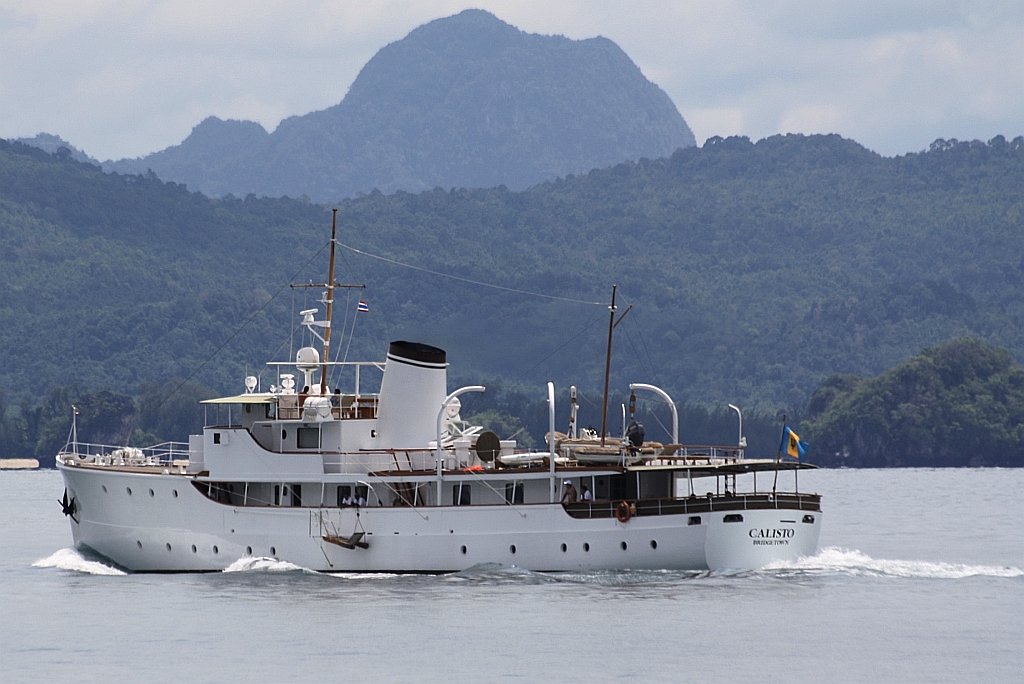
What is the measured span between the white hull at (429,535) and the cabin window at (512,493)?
0.90 metres

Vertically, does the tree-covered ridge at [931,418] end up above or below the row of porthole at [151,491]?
above

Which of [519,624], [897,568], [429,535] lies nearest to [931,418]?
[897,568]

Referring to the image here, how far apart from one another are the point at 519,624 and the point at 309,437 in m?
11.3

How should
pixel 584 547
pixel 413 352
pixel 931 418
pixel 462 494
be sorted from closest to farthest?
pixel 584 547
pixel 462 494
pixel 413 352
pixel 931 418

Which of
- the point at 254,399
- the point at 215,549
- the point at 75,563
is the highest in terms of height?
the point at 254,399

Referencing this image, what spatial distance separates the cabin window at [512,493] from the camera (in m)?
50.7

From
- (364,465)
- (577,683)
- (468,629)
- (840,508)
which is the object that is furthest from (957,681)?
(840,508)

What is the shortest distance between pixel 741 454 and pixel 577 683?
48.3ft

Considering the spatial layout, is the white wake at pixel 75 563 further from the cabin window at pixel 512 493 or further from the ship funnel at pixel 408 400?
the cabin window at pixel 512 493

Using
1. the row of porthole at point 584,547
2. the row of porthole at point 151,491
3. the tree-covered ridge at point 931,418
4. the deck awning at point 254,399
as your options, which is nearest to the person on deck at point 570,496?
the row of porthole at point 584,547

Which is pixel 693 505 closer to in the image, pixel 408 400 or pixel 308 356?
pixel 408 400

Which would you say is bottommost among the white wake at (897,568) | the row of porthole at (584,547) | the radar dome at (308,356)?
the white wake at (897,568)

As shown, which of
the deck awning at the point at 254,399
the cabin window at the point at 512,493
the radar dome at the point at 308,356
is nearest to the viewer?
the cabin window at the point at 512,493

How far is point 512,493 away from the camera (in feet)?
166
